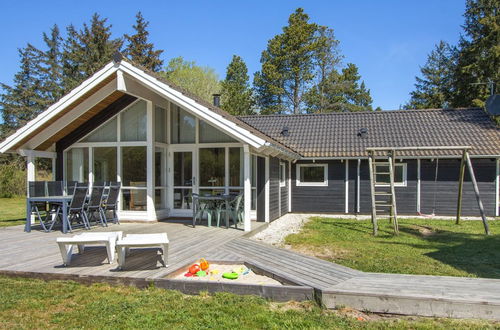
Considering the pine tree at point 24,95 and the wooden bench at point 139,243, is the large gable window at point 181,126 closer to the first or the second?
the wooden bench at point 139,243

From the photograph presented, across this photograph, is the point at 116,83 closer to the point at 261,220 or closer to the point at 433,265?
the point at 261,220

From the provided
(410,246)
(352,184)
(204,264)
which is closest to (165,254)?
(204,264)

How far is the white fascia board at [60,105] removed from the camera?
368 inches

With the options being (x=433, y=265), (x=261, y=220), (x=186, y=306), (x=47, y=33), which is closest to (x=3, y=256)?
(x=186, y=306)

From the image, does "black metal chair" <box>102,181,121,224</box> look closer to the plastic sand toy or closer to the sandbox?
the sandbox

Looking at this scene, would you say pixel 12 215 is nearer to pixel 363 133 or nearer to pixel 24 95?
pixel 363 133

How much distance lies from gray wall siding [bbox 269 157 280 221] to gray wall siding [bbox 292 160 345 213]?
2364 mm

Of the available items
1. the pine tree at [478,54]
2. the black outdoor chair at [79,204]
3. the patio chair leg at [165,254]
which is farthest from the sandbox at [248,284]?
the pine tree at [478,54]

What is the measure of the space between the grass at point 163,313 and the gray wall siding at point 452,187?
1066 centimetres

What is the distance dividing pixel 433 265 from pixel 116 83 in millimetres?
7894

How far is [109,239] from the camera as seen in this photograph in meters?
5.82

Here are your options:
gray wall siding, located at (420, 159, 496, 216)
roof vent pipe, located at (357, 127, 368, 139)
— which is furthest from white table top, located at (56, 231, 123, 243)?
roof vent pipe, located at (357, 127, 368, 139)

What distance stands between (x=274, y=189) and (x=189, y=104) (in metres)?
3.91

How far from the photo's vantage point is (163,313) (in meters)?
4.19
